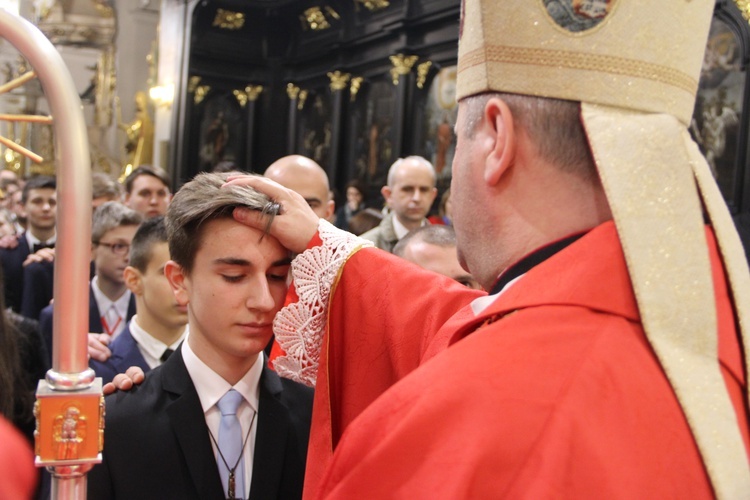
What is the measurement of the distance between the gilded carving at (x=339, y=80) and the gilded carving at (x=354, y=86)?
0.43 ft

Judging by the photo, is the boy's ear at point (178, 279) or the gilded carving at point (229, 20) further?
the gilded carving at point (229, 20)

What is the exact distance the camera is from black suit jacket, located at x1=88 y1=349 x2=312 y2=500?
1.77 meters

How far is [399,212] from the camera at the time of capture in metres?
5.34

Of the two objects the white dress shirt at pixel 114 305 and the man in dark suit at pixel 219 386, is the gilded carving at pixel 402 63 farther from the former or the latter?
the man in dark suit at pixel 219 386

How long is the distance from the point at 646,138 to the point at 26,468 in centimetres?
98

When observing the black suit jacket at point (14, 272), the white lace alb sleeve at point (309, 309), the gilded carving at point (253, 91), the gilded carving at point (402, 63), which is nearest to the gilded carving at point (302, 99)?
the gilded carving at point (253, 91)

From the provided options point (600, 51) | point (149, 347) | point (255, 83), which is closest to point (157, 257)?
point (149, 347)

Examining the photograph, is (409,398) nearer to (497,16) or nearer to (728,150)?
(497,16)

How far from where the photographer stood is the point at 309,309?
1.91m

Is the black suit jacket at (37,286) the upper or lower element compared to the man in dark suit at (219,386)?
lower

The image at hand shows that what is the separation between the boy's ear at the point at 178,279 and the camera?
6.73ft

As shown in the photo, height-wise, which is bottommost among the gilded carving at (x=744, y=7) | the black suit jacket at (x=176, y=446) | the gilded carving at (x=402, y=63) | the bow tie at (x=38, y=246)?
the bow tie at (x=38, y=246)

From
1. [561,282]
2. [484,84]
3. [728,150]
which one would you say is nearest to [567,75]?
[484,84]

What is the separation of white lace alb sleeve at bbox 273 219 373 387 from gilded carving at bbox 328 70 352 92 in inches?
451
